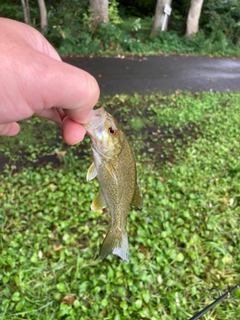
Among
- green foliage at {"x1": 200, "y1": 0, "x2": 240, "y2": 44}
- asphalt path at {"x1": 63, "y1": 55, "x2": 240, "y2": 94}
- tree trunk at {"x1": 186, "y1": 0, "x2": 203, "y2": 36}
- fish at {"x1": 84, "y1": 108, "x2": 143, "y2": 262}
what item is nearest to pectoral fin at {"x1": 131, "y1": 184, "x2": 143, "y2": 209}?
fish at {"x1": 84, "y1": 108, "x2": 143, "y2": 262}

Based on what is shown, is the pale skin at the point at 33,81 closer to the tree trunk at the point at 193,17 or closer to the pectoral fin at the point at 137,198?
the pectoral fin at the point at 137,198

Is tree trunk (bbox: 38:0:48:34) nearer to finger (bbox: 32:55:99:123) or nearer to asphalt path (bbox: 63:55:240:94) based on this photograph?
asphalt path (bbox: 63:55:240:94)

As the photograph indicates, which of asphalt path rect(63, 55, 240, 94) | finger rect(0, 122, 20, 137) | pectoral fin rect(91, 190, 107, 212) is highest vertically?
finger rect(0, 122, 20, 137)

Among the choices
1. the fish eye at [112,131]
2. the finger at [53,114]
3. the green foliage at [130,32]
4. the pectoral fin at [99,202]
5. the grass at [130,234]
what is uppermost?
the fish eye at [112,131]

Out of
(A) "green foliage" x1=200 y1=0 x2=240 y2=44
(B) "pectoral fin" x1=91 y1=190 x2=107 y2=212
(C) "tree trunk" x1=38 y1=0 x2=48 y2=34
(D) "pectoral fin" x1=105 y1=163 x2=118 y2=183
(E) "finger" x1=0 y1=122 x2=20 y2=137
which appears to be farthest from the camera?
(A) "green foliage" x1=200 y1=0 x2=240 y2=44

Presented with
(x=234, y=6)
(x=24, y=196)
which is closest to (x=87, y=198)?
(x=24, y=196)

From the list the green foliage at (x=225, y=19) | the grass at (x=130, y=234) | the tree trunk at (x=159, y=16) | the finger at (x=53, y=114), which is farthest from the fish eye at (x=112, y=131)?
the green foliage at (x=225, y=19)

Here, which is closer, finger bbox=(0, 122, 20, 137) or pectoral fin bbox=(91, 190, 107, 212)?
pectoral fin bbox=(91, 190, 107, 212)
